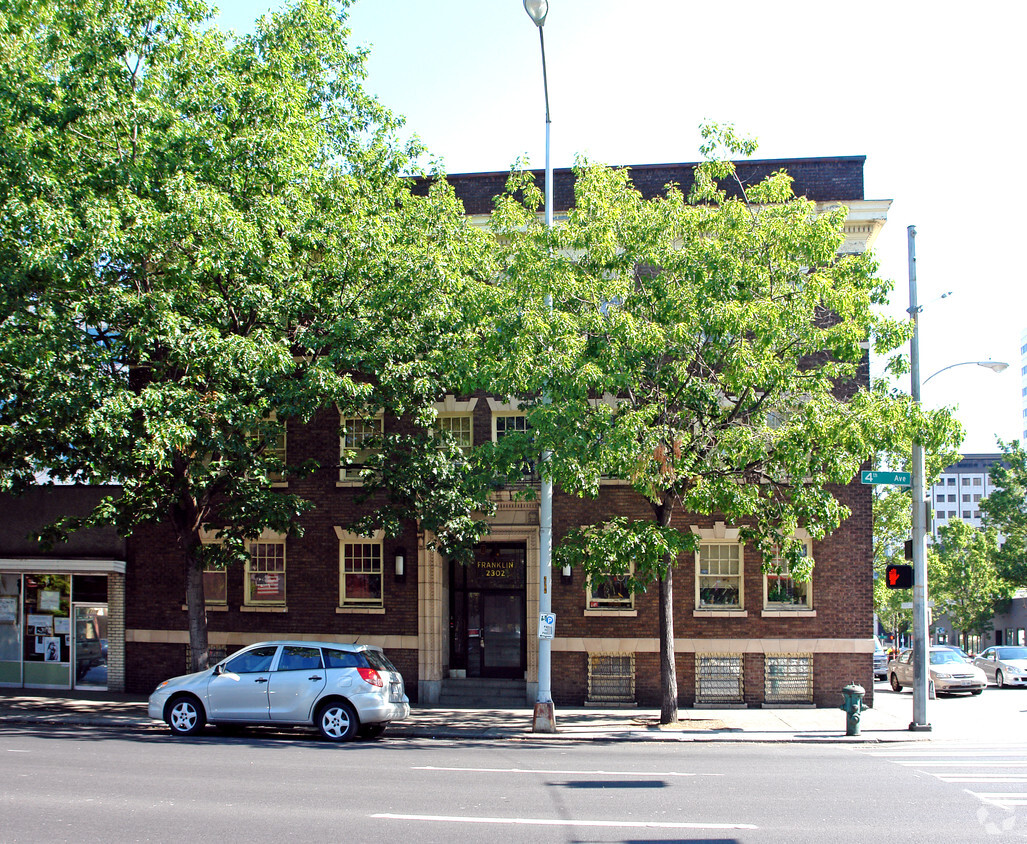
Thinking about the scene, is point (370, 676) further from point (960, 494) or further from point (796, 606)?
point (960, 494)

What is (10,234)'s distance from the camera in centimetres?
1541

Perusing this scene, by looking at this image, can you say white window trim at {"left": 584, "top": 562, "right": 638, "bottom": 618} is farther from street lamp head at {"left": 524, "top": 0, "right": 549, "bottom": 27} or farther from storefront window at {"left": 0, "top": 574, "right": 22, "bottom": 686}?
storefront window at {"left": 0, "top": 574, "right": 22, "bottom": 686}

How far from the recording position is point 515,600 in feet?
73.7

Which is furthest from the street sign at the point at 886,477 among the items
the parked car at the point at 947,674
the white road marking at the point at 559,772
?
the parked car at the point at 947,674

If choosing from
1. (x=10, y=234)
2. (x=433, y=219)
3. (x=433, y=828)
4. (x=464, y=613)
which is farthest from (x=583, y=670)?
(x=10, y=234)

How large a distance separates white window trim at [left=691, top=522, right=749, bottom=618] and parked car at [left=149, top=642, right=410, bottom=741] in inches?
319

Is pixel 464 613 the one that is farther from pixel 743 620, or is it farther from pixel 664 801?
pixel 664 801

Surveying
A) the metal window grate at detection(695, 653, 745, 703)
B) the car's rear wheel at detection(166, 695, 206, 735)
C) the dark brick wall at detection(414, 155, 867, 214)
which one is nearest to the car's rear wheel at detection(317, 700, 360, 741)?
the car's rear wheel at detection(166, 695, 206, 735)

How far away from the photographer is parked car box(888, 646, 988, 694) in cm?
2778

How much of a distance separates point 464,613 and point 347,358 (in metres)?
8.43

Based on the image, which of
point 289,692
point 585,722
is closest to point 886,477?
point 585,722

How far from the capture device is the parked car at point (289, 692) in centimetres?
1552

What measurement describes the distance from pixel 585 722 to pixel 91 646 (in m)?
12.6

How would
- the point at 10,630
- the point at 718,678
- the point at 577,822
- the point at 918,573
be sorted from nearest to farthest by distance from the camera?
the point at 577,822 < the point at 918,573 < the point at 718,678 < the point at 10,630
